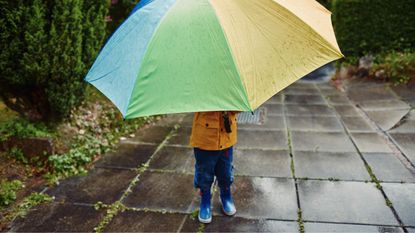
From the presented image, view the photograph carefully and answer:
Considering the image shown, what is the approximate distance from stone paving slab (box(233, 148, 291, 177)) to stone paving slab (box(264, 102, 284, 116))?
159 cm

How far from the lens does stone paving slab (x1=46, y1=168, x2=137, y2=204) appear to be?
3.97 m

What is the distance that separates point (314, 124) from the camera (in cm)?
575

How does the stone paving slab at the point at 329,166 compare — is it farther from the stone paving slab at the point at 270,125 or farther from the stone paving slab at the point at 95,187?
the stone paving slab at the point at 95,187

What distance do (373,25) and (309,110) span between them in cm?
333

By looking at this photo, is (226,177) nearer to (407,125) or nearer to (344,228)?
(344,228)

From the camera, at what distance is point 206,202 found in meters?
3.49

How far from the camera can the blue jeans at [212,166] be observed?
326 centimetres

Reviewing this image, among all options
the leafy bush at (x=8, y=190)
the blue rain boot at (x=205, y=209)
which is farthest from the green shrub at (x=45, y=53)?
the blue rain boot at (x=205, y=209)

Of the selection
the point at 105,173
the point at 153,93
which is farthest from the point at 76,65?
the point at 153,93

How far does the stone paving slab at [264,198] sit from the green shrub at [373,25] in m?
5.65

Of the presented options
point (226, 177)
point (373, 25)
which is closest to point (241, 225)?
point (226, 177)

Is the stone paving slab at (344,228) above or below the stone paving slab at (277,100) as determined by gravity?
below

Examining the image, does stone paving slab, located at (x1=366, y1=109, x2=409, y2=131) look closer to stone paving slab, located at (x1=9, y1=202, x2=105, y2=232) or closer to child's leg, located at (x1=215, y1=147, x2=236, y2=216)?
child's leg, located at (x1=215, y1=147, x2=236, y2=216)

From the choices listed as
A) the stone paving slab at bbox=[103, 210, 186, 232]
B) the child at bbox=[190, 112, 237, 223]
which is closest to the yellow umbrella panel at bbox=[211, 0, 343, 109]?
the child at bbox=[190, 112, 237, 223]
